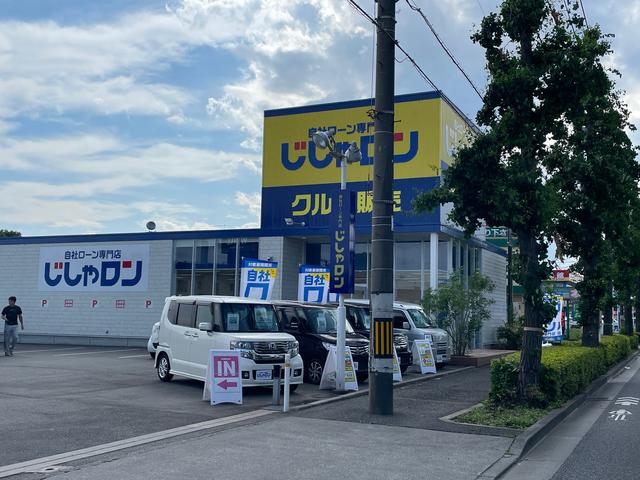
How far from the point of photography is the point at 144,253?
29.7 meters

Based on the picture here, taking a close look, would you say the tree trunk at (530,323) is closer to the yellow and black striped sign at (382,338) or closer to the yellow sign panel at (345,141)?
the yellow and black striped sign at (382,338)

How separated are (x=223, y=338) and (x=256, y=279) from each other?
7401 mm

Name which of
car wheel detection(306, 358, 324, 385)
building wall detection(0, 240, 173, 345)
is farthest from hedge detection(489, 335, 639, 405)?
building wall detection(0, 240, 173, 345)

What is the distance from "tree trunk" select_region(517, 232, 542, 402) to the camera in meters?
12.0

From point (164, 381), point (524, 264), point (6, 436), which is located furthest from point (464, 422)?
point (164, 381)

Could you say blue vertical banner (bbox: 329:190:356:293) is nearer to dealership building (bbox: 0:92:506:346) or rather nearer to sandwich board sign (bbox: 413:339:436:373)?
sandwich board sign (bbox: 413:339:436:373)

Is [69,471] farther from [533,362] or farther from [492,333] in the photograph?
[492,333]

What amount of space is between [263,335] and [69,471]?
710 centimetres

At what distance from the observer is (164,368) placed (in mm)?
15953

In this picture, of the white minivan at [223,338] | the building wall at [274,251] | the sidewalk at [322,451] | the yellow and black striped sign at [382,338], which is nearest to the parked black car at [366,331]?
the white minivan at [223,338]

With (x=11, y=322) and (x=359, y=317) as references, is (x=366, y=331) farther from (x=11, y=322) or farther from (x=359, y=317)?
(x=11, y=322)

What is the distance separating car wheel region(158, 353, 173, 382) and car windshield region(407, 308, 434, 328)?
8.52 meters

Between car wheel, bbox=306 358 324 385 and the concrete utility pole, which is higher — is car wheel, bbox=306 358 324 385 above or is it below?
below

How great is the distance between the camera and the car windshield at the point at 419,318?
70.7 feet
